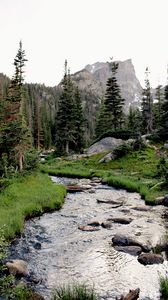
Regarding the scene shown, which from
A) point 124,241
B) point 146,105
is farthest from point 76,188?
point 146,105

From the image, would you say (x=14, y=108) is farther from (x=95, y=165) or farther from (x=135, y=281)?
(x=135, y=281)

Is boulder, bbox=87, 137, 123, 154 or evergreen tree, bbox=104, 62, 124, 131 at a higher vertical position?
evergreen tree, bbox=104, 62, 124, 131

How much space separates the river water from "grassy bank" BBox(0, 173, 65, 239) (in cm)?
65

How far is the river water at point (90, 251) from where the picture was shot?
13586 mm

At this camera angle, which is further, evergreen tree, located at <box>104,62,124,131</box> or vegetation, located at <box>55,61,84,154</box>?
vegetation, located at <box>55,61,84,154</box>

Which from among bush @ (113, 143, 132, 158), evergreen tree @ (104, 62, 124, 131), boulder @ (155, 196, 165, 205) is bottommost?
boulder @ (155, 196, 165, 205)

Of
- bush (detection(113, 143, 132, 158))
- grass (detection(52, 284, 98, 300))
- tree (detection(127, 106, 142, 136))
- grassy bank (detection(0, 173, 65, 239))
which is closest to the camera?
grass (detection(52, 284, 98, 300))

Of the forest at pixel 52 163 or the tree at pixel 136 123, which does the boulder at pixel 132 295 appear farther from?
the tree at pixel 136 123

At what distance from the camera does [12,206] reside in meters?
23.2

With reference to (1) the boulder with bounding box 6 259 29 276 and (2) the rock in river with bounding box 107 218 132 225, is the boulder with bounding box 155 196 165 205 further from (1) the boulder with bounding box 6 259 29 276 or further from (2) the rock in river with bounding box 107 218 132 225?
(1) the boulder with bounding box 6 259 29 276

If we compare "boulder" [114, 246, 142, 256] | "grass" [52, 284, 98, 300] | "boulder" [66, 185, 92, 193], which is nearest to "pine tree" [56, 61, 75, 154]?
"boulder" [66, 185, 92, 193]

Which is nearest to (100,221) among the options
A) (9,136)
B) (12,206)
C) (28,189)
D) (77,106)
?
(12,206)

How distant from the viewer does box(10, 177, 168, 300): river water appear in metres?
13.6

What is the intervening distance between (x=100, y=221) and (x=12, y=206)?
5759 millimetres
